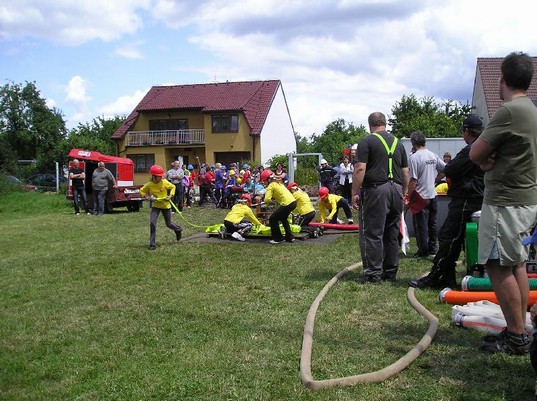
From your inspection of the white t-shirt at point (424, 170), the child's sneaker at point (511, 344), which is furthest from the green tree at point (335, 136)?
the child's sneaker at point (511, 344)

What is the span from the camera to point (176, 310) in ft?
21.8

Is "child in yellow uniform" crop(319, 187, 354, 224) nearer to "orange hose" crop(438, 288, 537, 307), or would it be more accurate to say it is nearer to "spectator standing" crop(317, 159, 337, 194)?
"spectator standing" crop(317, 159, 337, 194)

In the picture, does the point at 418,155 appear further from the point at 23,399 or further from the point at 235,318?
the point at 23,399

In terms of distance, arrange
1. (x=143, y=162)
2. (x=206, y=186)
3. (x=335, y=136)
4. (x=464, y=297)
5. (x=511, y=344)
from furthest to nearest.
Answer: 1. (x=335, y=136)
2. (x=143, y=162)
3. (x=206, y=186)
4. (x=464, y=297)
5. (x=511, y=344)

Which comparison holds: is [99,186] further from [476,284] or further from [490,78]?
[490,78]

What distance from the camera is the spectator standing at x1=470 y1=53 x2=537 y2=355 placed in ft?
14.4

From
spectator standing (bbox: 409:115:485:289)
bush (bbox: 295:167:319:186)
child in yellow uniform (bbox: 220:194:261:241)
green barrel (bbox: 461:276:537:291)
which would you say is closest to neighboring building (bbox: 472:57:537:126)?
bush (bbox: 295:167:319:186)

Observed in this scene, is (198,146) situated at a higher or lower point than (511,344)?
higher

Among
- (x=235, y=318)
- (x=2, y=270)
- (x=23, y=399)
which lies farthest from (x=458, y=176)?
(x=2, y=270)

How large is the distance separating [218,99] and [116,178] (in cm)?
2746

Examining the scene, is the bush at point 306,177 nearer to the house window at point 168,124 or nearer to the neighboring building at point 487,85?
the neighboring building at point 487,85

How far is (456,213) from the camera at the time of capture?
23.1 ft

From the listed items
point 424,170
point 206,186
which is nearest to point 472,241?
point 424,170

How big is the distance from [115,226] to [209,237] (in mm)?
4604
